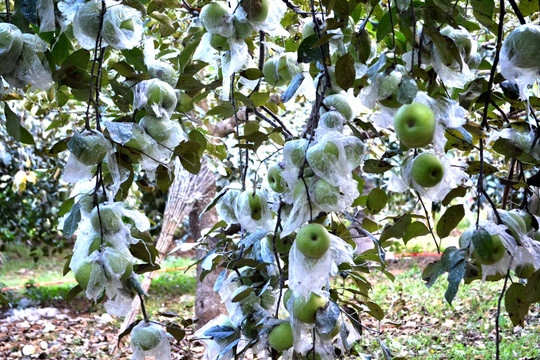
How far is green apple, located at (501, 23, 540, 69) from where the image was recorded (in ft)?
2.35

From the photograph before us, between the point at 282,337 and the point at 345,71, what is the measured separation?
0.41 metres

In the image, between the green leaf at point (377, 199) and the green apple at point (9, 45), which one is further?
the green leaf at point (377, 199)

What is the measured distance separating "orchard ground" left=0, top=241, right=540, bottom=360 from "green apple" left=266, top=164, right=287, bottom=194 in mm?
1078

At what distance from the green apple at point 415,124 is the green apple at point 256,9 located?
1.05 feet

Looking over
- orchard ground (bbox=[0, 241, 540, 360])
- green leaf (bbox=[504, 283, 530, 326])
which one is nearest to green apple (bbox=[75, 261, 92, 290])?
green leaf (bbox=[504, 283, 530, 326])

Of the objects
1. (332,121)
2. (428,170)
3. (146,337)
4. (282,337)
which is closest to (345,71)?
(332,121)

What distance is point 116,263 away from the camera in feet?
2.69

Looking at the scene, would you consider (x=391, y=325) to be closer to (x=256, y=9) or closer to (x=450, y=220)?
(x=450, y=220)

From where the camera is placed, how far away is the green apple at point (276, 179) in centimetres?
103

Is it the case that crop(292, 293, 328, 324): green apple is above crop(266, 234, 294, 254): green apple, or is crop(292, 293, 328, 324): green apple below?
above

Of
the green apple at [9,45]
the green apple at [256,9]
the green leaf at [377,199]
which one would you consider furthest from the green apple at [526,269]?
the green apple at [9,45]

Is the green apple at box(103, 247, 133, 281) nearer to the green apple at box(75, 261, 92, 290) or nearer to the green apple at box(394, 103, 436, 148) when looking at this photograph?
the green apple at box(75, 261, 92, 290)

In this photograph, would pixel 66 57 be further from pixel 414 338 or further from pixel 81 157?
pixel 414 338

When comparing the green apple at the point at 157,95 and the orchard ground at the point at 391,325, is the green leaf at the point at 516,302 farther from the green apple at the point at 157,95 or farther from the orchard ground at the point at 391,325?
the orchard ground at the point at 391,325
